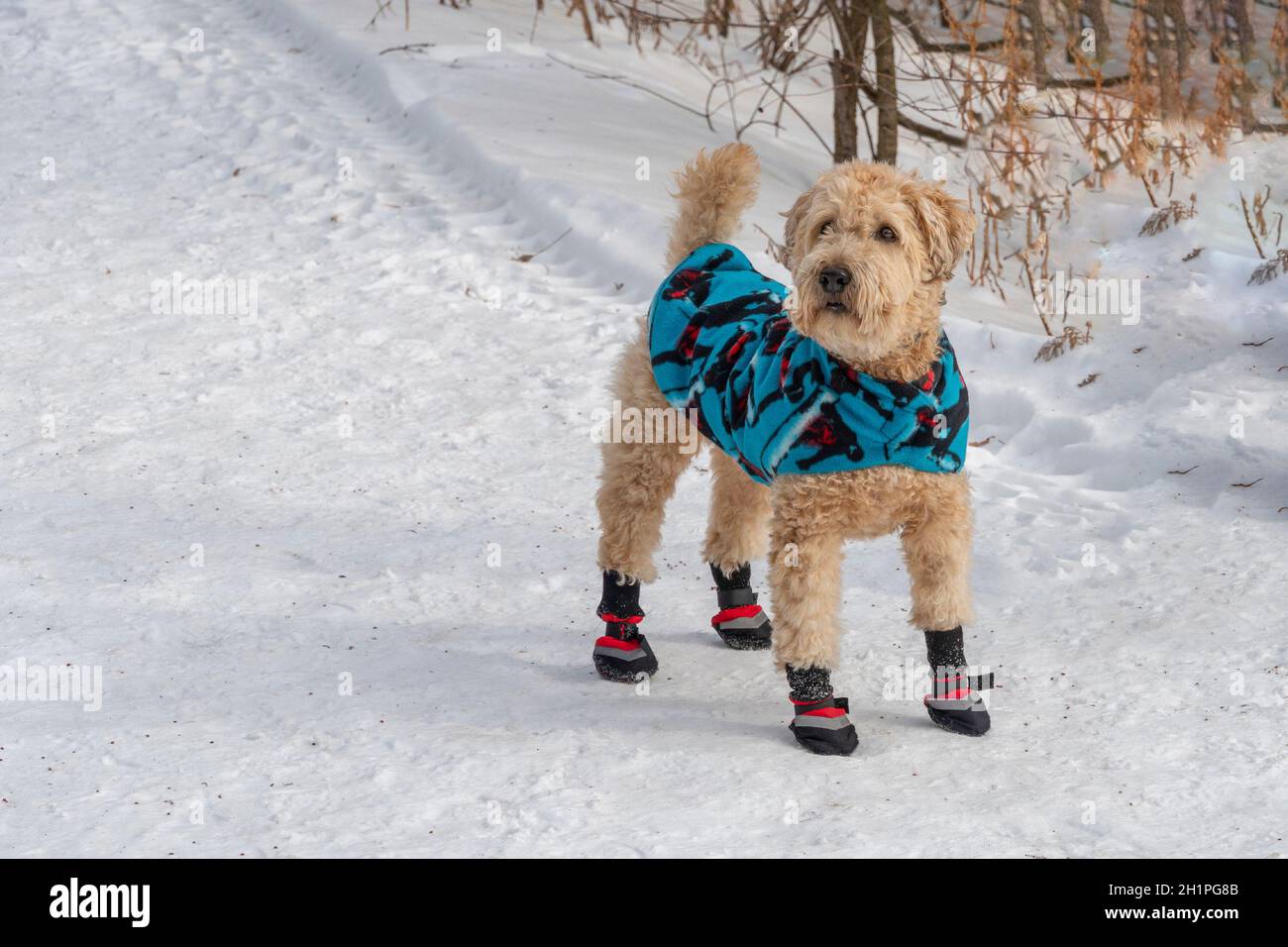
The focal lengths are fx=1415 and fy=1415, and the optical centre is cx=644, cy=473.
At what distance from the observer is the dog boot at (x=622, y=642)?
4.81 meters

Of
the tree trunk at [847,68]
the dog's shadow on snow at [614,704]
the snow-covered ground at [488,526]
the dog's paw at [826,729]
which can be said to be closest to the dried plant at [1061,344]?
the snow-covered ground at [488,526]

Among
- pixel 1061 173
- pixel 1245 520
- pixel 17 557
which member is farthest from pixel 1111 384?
pixel 17 557

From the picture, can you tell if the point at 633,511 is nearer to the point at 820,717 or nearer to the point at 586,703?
the point at 586,703

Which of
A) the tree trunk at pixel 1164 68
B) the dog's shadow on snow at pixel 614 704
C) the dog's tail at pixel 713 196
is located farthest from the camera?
the tree trunk at pixel 1164 68

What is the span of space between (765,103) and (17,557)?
766 cm

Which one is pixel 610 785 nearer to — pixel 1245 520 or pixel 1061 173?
pixel 1245 520

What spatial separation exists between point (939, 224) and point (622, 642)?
1.80 meters

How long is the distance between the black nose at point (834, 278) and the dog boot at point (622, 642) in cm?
147

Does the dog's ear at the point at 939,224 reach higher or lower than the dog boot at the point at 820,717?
higher

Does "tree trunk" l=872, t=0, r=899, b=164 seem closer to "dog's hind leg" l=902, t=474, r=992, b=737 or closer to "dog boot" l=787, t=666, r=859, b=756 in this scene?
"dog's hind leg" l=902, t=474, r=992, b=737

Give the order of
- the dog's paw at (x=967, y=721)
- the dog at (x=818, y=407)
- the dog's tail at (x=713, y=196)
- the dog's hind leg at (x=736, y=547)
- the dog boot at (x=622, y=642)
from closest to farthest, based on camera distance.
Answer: the dog at (x=818, y=407), the dog's paw at (x=967, y=721), the dog's tail at (x=713, y=196), the dog boot at (x=622, y=642), the dog's hind leg at (x=736, y=547)

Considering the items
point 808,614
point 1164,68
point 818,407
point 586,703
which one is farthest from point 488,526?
point 1164,68

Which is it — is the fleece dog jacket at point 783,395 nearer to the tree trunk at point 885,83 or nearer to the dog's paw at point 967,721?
the dog's paw at point 967,721

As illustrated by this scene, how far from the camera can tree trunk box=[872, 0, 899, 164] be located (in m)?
8.23
